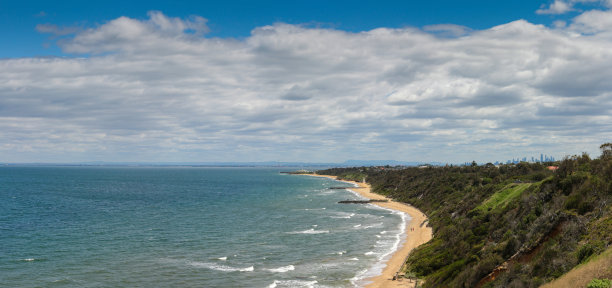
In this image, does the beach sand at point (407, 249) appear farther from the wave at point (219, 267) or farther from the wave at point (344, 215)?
the wave at point (219, 267)

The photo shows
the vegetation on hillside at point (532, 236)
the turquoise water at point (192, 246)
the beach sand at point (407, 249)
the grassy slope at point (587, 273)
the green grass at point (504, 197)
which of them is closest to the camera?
the grassy slope at point (587, 273)

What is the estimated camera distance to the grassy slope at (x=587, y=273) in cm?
1841

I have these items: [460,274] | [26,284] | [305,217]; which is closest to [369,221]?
[305,217]

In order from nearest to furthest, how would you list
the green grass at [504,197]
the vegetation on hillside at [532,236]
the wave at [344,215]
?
1. the vegetation on hillside at [532,236]
2. the green grass at [504,197]
3. the wave at [344,215]

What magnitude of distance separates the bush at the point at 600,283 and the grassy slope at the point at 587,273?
2.87 ft

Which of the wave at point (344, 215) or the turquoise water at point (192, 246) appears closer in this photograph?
the turquoise water at point (192, 246)

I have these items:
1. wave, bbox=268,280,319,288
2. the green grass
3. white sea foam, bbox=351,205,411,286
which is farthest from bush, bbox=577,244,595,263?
the green grass

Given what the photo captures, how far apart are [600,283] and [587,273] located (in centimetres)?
233

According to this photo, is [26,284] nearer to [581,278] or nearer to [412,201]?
[581,278]

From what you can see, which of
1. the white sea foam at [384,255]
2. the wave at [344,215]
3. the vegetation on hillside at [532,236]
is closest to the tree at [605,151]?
the vegetation on hillside at [532,236]

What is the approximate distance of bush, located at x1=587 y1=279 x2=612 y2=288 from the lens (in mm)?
16673

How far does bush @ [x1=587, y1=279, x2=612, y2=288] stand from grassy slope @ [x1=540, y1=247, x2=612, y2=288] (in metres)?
0.87

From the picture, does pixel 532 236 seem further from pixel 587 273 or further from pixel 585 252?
pixel 587 273

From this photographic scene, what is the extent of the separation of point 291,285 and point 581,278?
24414 mm
